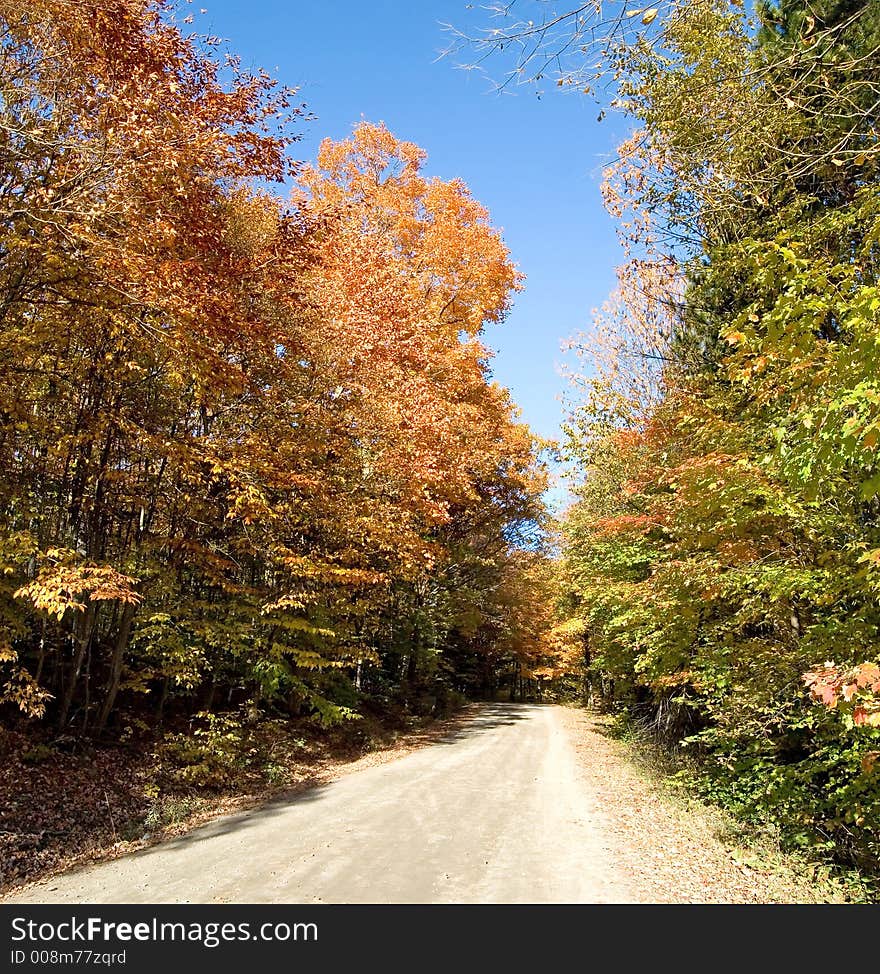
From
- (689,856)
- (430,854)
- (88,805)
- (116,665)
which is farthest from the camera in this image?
(116,665)

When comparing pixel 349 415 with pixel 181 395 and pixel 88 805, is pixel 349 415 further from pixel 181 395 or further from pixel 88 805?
pixel 88 805

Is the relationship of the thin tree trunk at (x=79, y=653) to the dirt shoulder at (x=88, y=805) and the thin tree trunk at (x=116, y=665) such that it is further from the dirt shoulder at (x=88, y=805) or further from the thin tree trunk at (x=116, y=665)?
the dirt shoulder at (x=88, y=805)

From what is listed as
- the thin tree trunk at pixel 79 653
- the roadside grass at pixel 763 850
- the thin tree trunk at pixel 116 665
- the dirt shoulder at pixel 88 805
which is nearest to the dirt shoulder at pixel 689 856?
the roadside grass at pixel 763 850

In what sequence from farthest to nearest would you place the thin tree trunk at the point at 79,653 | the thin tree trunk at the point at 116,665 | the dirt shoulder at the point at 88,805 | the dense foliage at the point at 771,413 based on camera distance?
the thin tree trunk at the point at 116,665
the thin tree trunk at the point at 79,653
the dirt shoulder at the point at 88,805
the dense foliage at the point at 771,413

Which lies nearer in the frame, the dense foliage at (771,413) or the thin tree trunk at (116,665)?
the dense foliage at (771,413)

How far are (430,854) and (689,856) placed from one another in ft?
10.1

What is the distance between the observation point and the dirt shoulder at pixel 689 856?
6051mm

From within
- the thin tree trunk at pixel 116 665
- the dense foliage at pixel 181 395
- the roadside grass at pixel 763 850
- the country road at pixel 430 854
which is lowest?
the roadside grass at pixel 763 850

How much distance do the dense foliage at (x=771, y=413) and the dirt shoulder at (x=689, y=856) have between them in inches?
36.3

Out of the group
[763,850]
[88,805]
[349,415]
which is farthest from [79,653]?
[763,850]

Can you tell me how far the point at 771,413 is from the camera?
8773mm

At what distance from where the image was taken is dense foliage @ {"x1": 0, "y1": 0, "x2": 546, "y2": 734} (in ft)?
23.1

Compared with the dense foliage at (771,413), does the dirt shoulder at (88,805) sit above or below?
below

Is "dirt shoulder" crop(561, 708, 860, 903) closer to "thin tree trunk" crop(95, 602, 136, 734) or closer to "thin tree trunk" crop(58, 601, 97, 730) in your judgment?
"thin tree trunk" crop(95, 602, 136, 734)
